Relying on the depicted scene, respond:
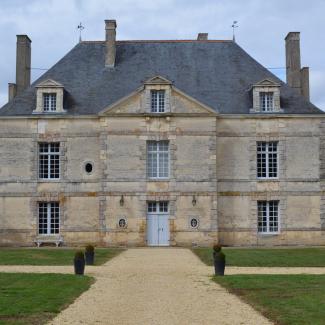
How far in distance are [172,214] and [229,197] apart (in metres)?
2.43

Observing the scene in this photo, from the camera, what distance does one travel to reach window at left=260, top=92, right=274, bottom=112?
25.8 meters

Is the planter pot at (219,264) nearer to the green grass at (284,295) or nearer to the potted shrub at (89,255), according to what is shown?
the green grass at (284,295)

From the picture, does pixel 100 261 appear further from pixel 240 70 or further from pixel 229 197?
pixel 240 70

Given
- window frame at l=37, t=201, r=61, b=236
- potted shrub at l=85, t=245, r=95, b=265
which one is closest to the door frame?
window frame at l=37, t=201, r=61, b=236

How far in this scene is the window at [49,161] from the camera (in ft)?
83.8

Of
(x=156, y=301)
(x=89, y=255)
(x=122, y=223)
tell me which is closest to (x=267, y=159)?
(x=122, y=223)

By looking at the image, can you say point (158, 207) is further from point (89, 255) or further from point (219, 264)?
point (219, 264)

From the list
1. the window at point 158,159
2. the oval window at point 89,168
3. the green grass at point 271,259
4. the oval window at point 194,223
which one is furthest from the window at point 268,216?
the oval window at point 89,168

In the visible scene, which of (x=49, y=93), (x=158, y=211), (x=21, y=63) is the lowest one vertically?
(x=158, y=211)

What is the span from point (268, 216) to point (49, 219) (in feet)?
28.7

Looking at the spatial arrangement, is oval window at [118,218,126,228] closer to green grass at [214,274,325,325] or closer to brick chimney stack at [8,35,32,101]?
brick chimney stack at [8,35,32,101]

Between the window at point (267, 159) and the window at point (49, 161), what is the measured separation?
8.10 m

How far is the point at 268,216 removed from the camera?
1002 inches

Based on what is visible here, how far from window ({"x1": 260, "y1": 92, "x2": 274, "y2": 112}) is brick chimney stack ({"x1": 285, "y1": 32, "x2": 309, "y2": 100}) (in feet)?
8.93
